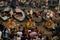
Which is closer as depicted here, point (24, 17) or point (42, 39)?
point (42, 39)

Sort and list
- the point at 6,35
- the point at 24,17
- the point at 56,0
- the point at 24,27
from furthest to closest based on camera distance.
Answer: the point at 56,0 → the point at 24,17 → the point at 24,27 → the point at 6,35

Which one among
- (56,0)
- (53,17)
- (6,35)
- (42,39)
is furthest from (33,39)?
(56,0)

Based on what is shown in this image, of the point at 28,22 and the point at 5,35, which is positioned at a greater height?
the point at 28,22

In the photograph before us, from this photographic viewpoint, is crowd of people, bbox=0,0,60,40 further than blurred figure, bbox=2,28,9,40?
Yes

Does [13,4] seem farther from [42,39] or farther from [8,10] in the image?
[42,39]

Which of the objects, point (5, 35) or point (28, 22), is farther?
point (28, 22)

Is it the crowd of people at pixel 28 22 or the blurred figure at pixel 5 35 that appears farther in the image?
the crowd of people at pixel 28 22

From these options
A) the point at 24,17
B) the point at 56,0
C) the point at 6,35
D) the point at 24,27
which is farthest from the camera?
the point at 56,0

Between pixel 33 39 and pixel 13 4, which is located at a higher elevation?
pixel 13 4

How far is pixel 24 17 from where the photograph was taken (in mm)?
26047

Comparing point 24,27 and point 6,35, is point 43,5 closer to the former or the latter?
point 24,27

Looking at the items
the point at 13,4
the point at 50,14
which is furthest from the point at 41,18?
the point at 13,4

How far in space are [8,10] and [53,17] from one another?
4.20 meters

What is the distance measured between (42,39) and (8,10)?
16.0ft
